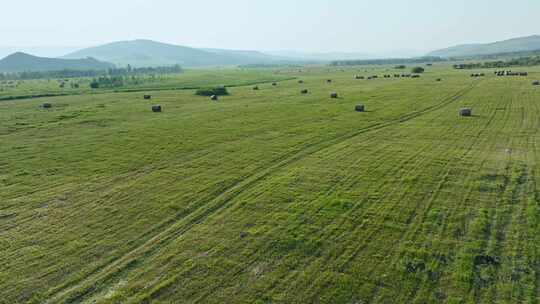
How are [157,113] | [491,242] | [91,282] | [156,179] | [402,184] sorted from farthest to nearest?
1. [157,113]
2. [156,179]
3. [402,184]
4. [491,242]
5. [91,282]

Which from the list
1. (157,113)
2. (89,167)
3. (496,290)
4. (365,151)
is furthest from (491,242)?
(157,113)

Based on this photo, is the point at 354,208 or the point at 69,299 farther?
the point at 354,208

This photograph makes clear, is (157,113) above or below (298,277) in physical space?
above

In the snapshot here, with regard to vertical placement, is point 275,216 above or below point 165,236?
above

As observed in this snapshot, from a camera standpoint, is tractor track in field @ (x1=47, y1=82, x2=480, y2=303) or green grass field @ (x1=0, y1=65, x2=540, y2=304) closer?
tractor track in field @ (x1=47, y1=82, x2=480, y2=303)

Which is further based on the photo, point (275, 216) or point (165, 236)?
point (275, 216)

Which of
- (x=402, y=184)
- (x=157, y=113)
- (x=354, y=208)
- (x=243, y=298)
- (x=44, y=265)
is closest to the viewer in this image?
(x=243, y=298)

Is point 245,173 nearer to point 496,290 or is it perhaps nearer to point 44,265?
point 44,265

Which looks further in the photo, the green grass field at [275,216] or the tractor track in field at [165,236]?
the green grass field at [275,216]
